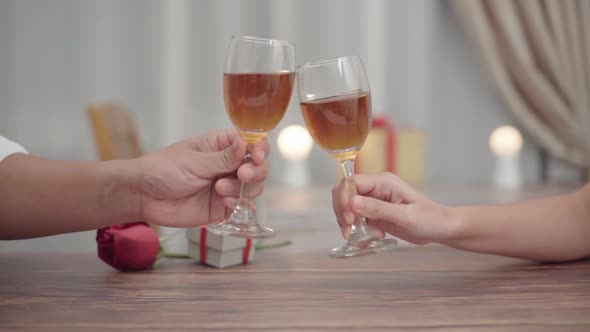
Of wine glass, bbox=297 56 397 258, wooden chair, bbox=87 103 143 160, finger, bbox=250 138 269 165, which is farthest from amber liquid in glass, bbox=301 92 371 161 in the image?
wooden chair, bbox=87 103 143 160

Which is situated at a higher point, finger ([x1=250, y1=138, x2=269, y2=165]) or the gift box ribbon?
finger ([x1=250, y1=138, x2=269, y2=165])

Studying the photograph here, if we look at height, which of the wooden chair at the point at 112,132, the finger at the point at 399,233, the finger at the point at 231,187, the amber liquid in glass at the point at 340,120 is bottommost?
the wooden chair at the point at 112,132

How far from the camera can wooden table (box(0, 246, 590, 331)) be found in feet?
2.54

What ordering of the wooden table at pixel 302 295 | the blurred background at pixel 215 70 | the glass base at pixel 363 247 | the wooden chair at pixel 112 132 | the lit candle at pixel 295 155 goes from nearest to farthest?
1. the wooden table at pixel 302 295
2. the glass base at pixel 363 247
3. the wooden chair at pixel 112 132
4. the lit candle at pixel 295 155
5. the blurred background at pixel 215 70

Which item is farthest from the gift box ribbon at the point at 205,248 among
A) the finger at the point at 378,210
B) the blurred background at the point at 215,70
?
the blurred background at the point at 215,70

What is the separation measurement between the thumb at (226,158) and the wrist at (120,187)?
116 mm

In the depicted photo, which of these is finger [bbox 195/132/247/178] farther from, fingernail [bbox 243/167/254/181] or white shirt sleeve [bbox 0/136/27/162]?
white shirt sleeve [bbox 0/136/27/162]

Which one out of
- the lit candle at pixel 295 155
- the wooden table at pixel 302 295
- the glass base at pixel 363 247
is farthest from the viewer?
the lit candle at pixel 295 155

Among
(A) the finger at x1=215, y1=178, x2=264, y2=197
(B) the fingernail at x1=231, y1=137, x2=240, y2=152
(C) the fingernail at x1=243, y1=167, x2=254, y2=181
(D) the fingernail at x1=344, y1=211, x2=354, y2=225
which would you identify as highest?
(B) the fingernail at x1=231, y1=137, x2=240, y2=152

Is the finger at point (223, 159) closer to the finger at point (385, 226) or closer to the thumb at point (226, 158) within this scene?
the thumb at point (226, 158)

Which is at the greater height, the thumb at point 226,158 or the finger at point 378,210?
the thumb at point 226,158

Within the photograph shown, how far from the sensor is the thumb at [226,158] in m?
1.11

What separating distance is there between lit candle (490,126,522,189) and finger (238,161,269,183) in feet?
6.94

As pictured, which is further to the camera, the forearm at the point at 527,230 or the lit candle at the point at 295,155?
the lit candle at the point at 295,155
